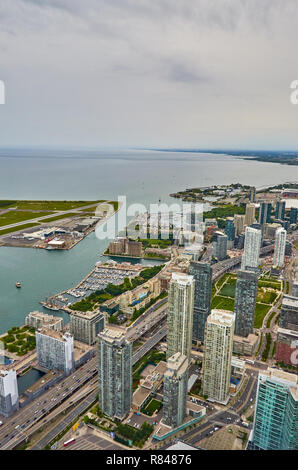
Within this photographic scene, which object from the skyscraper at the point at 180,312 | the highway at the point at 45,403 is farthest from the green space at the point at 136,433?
the skyscraper at the point at 180,312

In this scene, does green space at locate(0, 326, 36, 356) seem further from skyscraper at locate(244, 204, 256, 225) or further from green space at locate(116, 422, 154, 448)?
skyscraper at locate(244, 204, 256, 225)

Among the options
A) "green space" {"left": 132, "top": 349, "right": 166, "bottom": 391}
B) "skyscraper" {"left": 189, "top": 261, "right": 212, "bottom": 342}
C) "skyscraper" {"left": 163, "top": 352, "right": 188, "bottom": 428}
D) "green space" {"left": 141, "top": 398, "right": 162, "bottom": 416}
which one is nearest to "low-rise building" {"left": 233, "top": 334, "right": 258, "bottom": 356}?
"skyscraper" {"left": 189, "top": 261, "right": 212, "bottom": 342}

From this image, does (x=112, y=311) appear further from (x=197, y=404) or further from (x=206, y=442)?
(x=206, y=442)

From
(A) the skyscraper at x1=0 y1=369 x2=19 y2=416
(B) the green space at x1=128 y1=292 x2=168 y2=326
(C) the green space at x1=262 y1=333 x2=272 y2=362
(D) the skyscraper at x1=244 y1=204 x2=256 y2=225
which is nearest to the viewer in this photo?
(A) the skyscraper at x1=0 y1=369 x2=19 y2=416

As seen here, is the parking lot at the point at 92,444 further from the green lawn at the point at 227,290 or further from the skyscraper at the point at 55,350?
the green lawn at the point at 227,290
